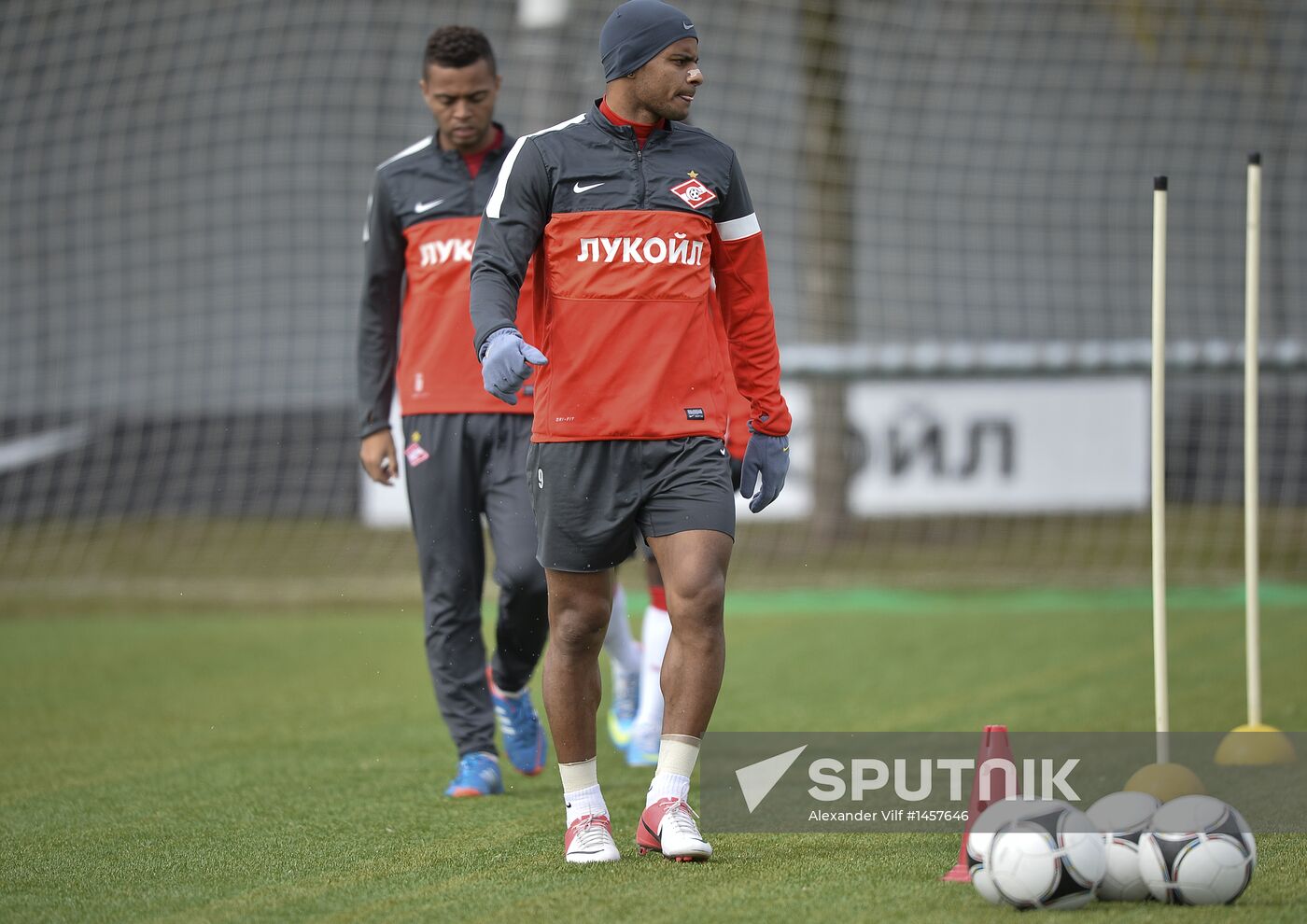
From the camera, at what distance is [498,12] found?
13.0 meters

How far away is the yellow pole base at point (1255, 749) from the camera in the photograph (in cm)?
472

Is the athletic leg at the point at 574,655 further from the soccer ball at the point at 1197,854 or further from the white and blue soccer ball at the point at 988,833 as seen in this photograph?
the soccer ball at the point at 1197,854

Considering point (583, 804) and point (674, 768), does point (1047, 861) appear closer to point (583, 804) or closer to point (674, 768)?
point (674, 768)

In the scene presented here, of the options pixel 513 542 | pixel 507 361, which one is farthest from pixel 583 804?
pixel 513 542

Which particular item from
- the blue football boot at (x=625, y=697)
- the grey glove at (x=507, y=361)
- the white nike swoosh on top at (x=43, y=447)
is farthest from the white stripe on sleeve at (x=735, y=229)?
the white nike swoosh on top at (x=43, y=447)

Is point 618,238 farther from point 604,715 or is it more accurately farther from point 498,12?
point 498,12

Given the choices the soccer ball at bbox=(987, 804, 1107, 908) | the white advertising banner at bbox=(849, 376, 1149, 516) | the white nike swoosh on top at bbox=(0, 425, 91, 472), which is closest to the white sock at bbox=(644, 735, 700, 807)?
the soccer ball at bbox=(987, 804, 1107, 908)

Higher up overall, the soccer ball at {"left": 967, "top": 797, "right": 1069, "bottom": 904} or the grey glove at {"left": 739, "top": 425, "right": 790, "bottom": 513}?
the grey glove at {"left": 739, "top": 425, "right": 790, "bottom": 513}

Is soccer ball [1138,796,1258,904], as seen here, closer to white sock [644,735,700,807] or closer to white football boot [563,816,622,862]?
white sock [644,735,700,807]

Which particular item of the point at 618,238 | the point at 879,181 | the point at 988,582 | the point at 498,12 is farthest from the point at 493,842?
the point at 879,181

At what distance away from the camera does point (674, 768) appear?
3590 millimetres

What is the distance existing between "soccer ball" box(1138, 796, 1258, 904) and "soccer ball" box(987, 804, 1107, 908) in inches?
Answer: 4.0

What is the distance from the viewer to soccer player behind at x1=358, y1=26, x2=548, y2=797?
4.68m

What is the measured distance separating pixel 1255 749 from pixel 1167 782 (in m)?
0.88
